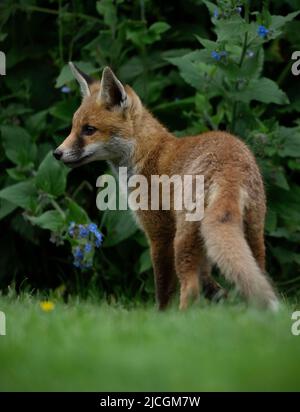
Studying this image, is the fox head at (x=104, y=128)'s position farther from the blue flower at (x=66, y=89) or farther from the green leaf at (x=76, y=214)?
the blue flower at (x=66, y=89)

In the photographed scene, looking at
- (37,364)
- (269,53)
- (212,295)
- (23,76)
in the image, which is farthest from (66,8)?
(37,364)

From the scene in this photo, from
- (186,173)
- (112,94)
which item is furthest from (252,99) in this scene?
(186,173)

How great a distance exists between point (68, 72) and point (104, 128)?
4.46 ft

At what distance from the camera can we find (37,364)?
394cm

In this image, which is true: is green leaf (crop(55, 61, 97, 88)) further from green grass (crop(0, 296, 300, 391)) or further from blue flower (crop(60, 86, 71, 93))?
green grass (crop(0, 296, 300, 391))

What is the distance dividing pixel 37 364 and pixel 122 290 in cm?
420

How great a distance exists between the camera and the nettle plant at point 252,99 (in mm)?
6688

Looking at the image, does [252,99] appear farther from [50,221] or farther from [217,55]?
[50,221]

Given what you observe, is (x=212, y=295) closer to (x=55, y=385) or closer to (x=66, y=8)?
(x=55, y=385)

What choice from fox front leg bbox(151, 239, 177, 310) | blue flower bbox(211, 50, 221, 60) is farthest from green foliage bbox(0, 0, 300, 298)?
fox front leg bbox(151, 239, 177, 310)

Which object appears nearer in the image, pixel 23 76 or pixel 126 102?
pixel 126 102

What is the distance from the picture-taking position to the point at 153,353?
13.1ft

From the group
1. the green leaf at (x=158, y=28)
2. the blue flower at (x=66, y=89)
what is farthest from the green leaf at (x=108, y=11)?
the blue flower at (x=66, y=89)

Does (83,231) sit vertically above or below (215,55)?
below
